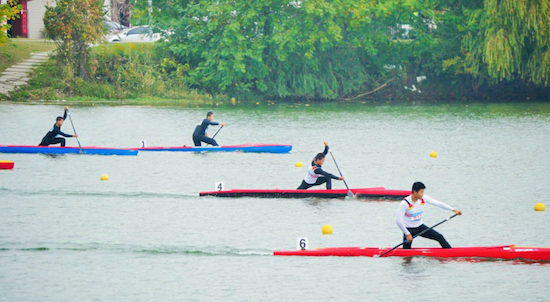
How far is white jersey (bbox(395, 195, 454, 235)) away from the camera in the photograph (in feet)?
47.1

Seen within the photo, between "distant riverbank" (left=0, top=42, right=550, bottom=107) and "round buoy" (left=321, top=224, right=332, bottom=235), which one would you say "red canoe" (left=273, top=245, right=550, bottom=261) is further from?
"distant riverbank" (left=0, top=42, right=550, bottom=107)

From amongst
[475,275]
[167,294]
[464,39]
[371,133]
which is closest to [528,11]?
[464,39]

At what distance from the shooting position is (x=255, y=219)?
18094mm

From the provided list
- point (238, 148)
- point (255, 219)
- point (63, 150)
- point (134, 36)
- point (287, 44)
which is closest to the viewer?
point (255, 219)

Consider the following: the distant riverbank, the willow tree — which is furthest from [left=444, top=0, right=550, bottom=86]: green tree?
the distant riverbank

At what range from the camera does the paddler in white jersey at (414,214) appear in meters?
14.2

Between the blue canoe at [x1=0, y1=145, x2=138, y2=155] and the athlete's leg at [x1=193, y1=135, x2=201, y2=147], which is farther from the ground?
the athlete's leg at [x1=193, y1=135, x2=201, y2=147]

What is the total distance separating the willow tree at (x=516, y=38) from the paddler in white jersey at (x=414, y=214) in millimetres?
29811

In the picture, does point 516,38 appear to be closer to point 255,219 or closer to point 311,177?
point 311,177

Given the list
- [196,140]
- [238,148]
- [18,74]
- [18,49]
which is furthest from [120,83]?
[238,148]

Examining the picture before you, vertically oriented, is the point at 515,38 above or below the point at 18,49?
above

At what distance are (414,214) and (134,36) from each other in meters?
43.3

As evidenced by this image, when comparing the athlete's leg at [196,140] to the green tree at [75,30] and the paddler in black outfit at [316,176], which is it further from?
the green tree at [75,30]

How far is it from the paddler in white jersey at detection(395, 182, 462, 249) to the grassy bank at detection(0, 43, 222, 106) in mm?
32713
